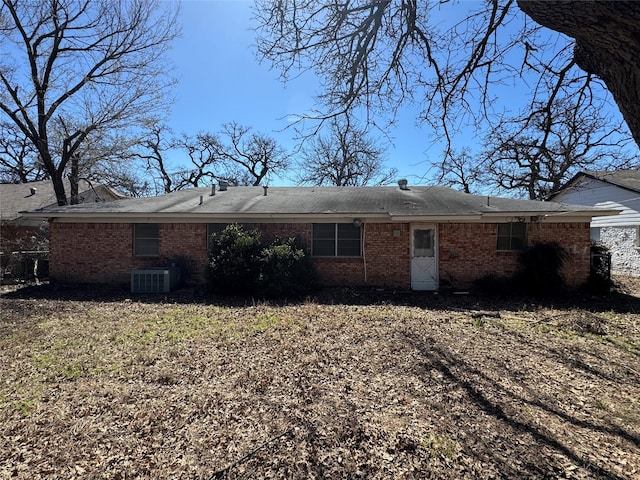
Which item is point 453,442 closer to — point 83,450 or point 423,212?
point 83,450

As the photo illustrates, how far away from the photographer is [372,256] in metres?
10.9

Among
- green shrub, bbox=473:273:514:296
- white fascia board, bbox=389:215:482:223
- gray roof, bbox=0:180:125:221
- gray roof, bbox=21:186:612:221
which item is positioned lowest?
green shrub, bbox=473:273:514:296

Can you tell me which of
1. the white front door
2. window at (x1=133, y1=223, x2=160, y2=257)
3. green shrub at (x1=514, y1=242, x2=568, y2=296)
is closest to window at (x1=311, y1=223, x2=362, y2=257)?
the white front door

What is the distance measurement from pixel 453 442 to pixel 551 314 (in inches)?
256

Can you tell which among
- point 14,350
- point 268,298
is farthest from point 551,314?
point 14,350

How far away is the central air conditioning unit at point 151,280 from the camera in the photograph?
34.5 ft

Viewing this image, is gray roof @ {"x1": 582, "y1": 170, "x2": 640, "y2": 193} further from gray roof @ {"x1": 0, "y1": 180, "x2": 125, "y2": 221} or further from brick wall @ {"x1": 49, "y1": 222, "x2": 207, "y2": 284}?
gray roof @ {"x1": 0, "y1": 180, "x2": 125, "y2": 221}

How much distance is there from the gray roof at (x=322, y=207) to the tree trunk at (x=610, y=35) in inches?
294

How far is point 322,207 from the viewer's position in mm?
11219

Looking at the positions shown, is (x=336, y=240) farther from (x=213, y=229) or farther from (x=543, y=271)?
(x=543, y=271)

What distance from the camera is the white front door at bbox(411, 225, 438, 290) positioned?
1084cm

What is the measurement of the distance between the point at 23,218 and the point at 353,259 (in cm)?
1571

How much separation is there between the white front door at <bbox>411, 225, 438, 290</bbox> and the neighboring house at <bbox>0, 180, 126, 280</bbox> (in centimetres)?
1428

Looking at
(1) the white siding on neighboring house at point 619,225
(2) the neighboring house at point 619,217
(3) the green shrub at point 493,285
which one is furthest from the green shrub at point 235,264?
(1) the white siding on neighboring house at point 619,225
